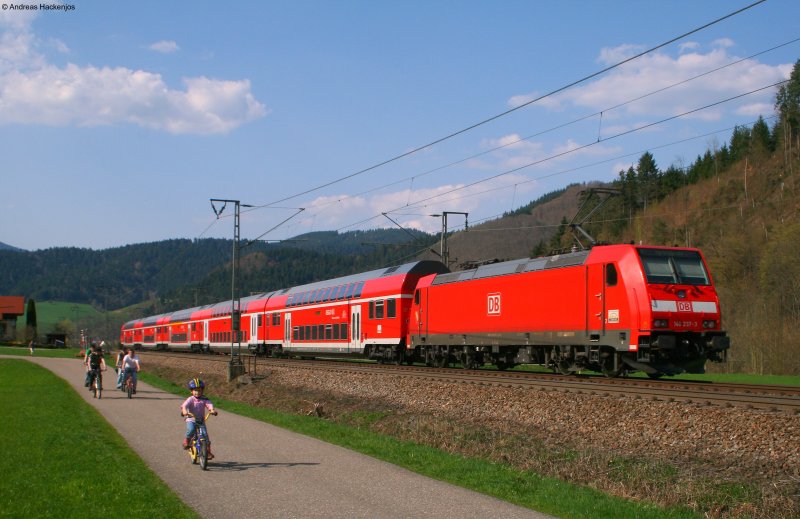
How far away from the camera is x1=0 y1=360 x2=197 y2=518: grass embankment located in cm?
1037

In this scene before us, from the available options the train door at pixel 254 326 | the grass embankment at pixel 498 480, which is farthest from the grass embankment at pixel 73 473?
the train door at pixel 254 326

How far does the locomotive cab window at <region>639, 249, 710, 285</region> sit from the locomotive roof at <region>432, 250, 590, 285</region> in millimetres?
2439

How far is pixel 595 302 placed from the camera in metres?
23.2

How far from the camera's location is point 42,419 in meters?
20.7

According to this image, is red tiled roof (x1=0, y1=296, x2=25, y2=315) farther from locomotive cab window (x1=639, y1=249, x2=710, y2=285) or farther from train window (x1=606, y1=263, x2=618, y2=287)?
locomotive cab window (x1=639, y1=249, x2=710, y2=285)

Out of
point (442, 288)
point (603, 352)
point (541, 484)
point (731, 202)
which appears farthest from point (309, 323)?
point (731, 202)

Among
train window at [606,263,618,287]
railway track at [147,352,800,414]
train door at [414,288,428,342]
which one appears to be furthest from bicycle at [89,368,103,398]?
train window at [606,263,618,287]

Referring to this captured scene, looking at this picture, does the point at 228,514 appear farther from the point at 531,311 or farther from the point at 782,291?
the point at 782,291

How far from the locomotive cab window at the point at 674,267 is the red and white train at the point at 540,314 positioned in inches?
1.3

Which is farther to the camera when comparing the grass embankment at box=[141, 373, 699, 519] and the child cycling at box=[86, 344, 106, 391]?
the child cycling at box=[86, 344, 106, 391]

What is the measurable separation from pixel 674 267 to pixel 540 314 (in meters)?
4.89

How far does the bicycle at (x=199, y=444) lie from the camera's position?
13781mm

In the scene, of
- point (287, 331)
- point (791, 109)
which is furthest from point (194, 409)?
point (791, 109)

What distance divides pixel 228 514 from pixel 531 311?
17.2 m
